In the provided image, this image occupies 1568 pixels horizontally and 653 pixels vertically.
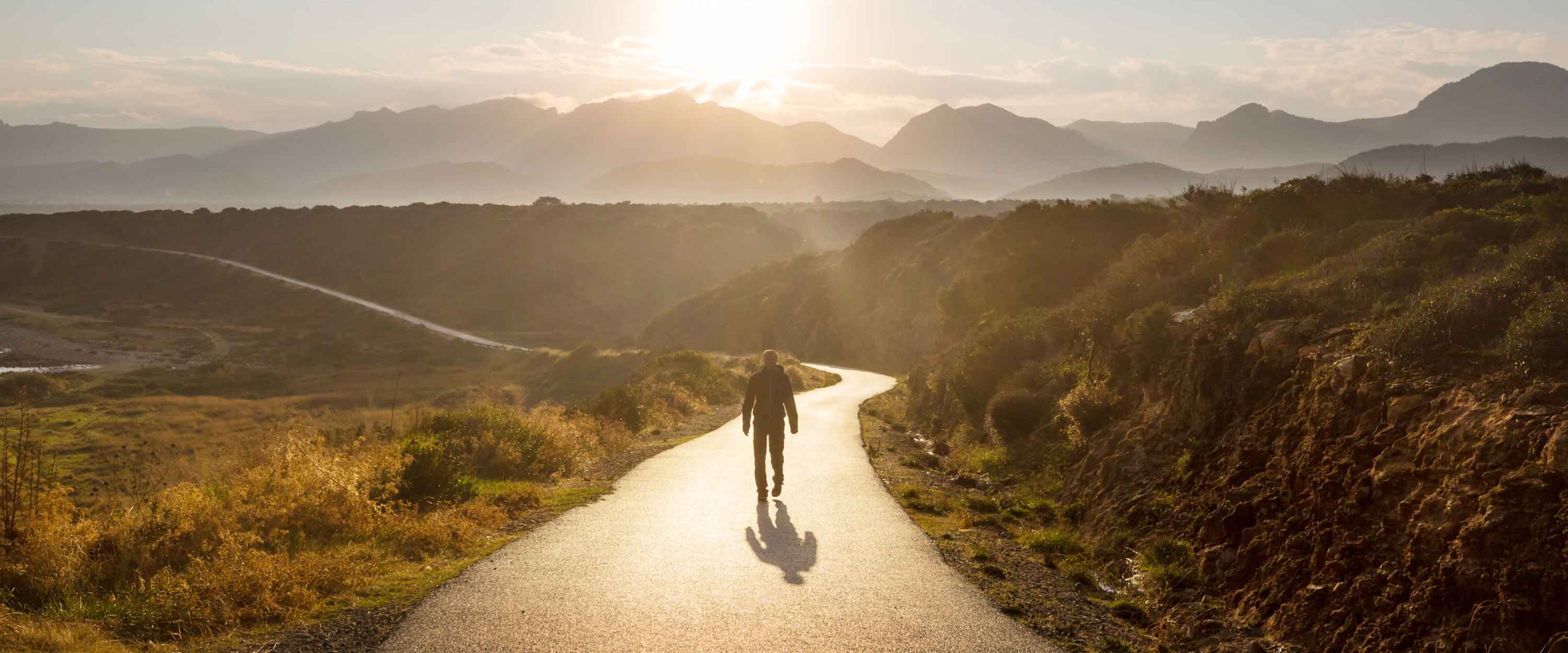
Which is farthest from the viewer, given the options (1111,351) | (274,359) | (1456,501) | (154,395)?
(274,359)

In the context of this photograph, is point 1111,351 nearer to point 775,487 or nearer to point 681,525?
point 775,487

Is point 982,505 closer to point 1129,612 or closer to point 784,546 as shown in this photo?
point 784,546

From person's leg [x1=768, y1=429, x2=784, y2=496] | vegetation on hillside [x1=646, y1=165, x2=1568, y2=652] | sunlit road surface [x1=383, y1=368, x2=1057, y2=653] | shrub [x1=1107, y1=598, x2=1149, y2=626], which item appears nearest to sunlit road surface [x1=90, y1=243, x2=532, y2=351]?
vegetation on hillside [x1=646, y1=165, x2=1568, y2=652]

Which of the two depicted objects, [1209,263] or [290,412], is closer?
[1209,263]

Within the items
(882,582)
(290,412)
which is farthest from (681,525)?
(290,412)

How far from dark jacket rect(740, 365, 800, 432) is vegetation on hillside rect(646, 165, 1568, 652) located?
11.2 ft

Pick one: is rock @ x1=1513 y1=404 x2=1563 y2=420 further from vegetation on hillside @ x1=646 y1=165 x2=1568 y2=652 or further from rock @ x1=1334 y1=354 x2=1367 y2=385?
rock @ x1=1334 y1=354 x2=1367 y2=385

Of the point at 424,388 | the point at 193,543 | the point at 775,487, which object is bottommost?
the point at 424,388

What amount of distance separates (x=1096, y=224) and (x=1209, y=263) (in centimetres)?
1769

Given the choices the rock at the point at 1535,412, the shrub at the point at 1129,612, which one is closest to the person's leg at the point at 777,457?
the shrub at the point at 1129,612

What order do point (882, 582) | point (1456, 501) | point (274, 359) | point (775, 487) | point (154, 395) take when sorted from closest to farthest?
point (1456, 501) → point (882, 582) → point (775, 487) → point (154, 395) → point (274, 359)

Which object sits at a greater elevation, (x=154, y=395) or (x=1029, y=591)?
(x=1029, y=591)

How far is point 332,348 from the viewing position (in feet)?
243

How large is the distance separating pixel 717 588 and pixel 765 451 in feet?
14.5
